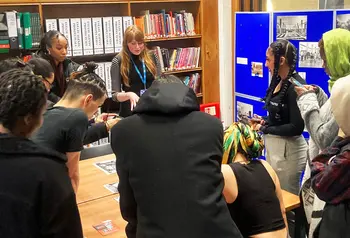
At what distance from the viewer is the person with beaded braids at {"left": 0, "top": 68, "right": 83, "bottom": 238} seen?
4.03 feet

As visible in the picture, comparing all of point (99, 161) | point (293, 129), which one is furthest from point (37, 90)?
point (293, 129)

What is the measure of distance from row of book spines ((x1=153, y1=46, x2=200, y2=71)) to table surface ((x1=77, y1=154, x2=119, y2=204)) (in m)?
2.07

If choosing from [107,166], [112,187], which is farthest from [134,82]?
[112,187]

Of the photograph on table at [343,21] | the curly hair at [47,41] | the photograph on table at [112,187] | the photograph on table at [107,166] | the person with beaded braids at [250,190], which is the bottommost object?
the photograph on table at [112,187]

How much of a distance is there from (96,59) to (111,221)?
2.83 m

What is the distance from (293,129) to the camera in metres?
2.84

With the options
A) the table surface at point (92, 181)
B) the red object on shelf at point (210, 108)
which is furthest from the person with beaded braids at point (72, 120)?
the red object on shelf at point (210, 108)

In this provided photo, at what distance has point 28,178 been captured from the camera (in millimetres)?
1225

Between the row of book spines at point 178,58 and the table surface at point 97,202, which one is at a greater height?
the row of book spines at point 178,58

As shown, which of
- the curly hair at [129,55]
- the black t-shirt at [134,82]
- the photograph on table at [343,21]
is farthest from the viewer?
the photograph on table at [343,21]

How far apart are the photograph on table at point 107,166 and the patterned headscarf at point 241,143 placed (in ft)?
3.93

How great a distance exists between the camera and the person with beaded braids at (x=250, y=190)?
5.38 ft

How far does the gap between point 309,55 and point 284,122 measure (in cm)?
133

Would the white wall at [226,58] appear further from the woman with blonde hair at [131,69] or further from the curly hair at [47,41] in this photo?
the curly hair at [47,41]
